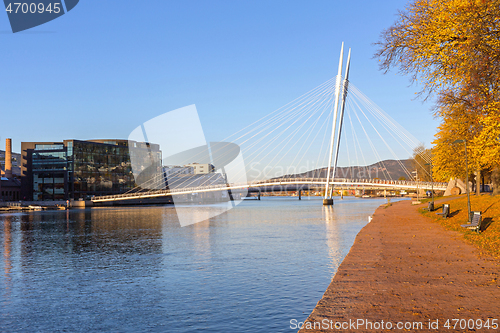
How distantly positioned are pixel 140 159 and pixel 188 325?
132280mm

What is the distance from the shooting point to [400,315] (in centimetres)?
793

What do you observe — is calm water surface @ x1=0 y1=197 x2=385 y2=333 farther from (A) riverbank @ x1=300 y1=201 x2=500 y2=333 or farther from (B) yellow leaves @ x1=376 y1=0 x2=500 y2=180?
(B) yellow leaves @ x1=376 y1=0 x2=500 y2=180

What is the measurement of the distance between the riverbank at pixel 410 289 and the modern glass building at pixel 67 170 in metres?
116

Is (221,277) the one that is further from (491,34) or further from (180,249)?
(491,34)

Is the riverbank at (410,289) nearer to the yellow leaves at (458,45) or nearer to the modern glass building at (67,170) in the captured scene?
the yellow leaves at (458,45)

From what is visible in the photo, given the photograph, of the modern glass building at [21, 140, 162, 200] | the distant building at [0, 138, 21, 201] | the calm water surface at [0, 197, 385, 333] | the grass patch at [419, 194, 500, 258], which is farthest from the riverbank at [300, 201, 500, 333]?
the distant building at [0, 138, 21, 201]

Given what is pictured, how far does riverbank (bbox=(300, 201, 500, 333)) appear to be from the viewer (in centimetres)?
776

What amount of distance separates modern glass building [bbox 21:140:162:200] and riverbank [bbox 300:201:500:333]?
116 meters

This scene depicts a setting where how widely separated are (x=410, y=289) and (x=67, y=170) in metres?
125

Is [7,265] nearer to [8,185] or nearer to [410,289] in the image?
[410,289]

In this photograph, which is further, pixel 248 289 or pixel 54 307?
pixel 248 289

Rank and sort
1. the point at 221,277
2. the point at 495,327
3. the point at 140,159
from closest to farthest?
the point at 495,327
the point at 221,277
the point at 140,159

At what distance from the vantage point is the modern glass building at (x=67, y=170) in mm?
122000

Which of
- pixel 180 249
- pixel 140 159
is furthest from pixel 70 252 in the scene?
pixel 140 159
